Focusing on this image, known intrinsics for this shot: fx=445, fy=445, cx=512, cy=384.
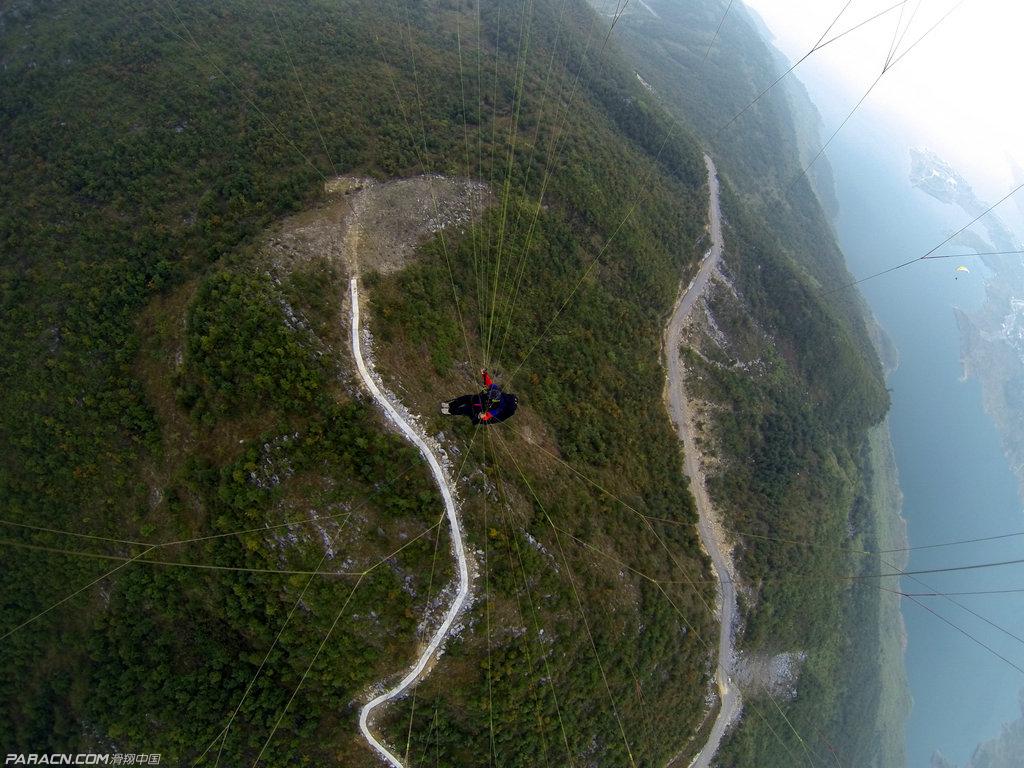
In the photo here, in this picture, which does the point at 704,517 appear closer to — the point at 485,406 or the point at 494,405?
the point at 494,405

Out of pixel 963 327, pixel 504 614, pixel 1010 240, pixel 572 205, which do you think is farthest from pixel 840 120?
pixel 504 614

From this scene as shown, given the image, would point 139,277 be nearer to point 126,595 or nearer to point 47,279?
point 47,279

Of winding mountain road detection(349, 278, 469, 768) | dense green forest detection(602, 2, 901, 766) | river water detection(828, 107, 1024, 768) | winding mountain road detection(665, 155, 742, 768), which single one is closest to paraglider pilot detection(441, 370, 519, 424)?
winding mountain road detection(349, 278, 469, 768)

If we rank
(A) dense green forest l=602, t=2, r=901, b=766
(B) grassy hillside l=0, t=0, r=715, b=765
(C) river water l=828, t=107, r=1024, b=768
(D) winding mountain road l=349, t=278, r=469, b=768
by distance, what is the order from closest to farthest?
(B) grassy hillside l=0, t=0, r=715, b=765
(D) winding mountain road l=349, t=278, r=469, b=768
(A) dense green forest l=602, t=2, r=901, b=766
(C) river water l=828, t=107, r=1024, b=768

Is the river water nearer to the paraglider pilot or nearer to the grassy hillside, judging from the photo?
the grassy hillside

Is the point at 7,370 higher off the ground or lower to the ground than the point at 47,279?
lower
